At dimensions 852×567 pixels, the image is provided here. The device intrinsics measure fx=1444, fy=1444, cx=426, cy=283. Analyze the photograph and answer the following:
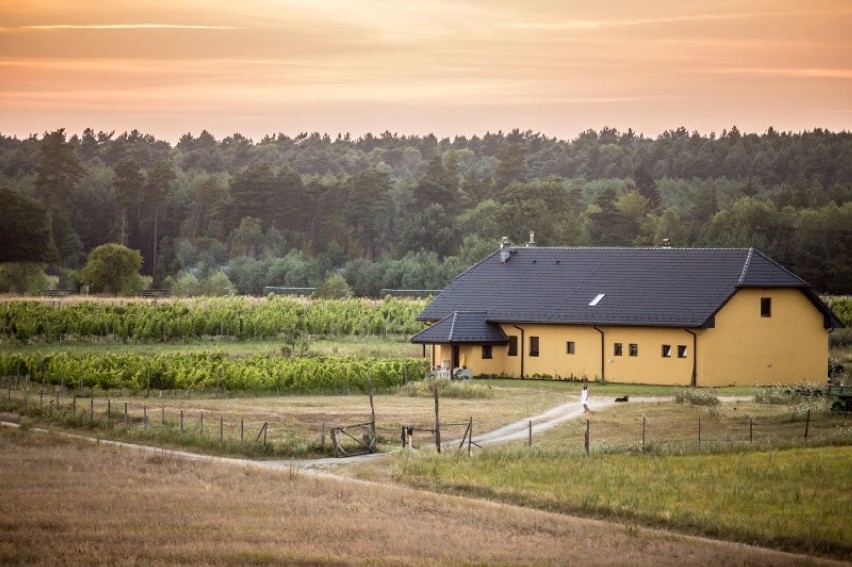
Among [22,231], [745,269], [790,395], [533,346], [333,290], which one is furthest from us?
[22,231]

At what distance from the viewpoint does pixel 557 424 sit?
130ft

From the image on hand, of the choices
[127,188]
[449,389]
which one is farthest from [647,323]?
[127,188]

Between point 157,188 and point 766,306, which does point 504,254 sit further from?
point 157,188

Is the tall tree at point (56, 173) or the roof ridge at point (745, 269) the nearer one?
the roof ridge at point (745, 269)

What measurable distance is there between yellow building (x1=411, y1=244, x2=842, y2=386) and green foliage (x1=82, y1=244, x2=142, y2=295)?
40294 millimetres

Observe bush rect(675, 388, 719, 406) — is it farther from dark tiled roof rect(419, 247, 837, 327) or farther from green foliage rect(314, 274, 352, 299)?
green foliage rect(314, 274, 352, 299)

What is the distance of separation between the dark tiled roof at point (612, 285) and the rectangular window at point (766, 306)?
0.51 m

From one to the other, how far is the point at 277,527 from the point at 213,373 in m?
24.2

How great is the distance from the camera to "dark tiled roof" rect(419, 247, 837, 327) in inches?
1969

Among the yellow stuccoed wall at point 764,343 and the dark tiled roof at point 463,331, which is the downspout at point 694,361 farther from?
the dark tiled roof at point 463,331

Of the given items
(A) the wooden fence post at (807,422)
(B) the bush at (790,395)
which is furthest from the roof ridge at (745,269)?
(A) the wooden fence post at (807,422)

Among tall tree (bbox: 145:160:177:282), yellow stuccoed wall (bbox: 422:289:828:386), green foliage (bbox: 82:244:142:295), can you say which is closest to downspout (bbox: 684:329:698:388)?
yellow stuccoed wall (bbox: 422:289:828:386)

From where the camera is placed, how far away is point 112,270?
3541 inches

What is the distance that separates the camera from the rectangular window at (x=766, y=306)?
164ft
